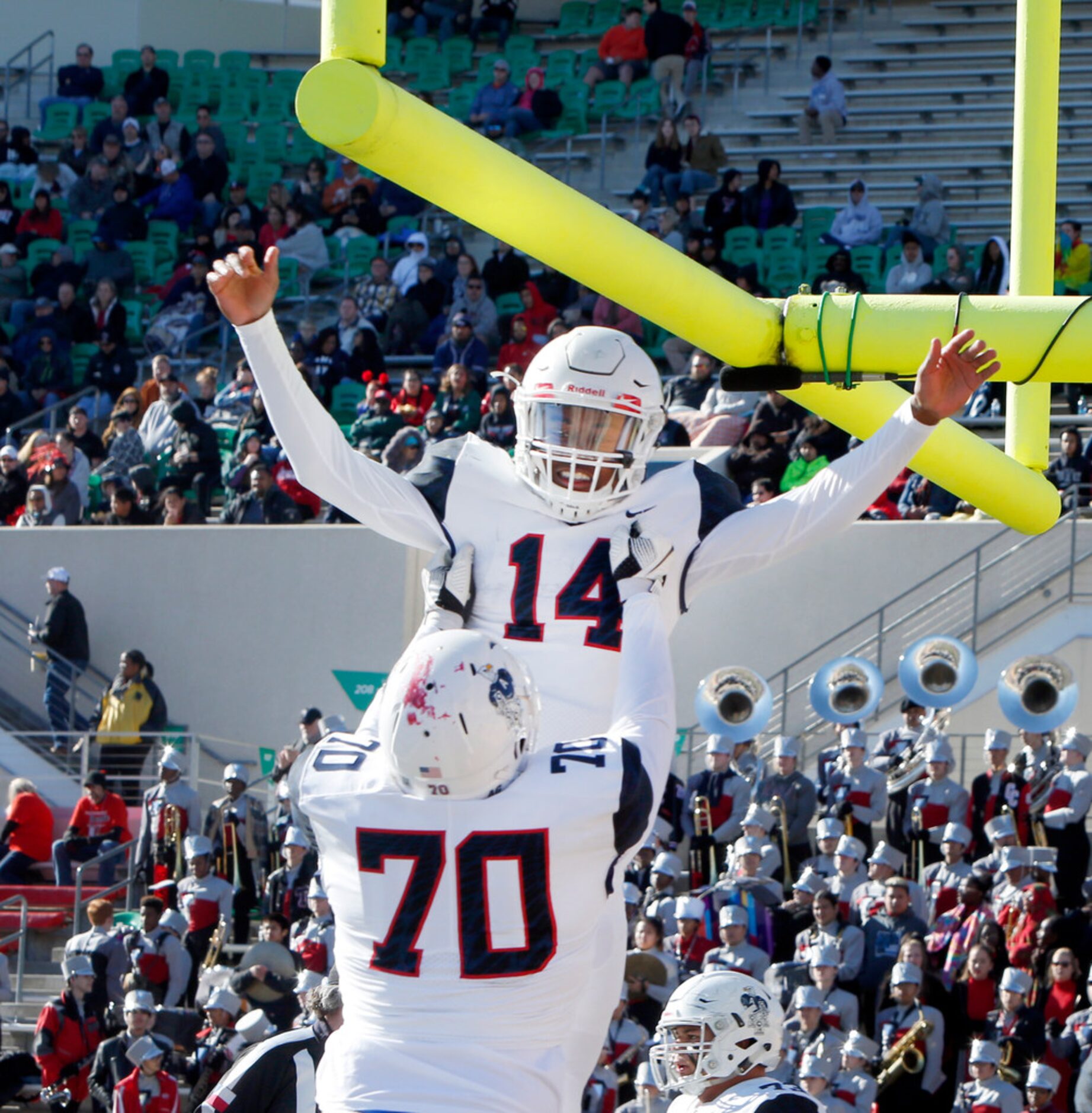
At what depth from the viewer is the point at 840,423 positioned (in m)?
4.64

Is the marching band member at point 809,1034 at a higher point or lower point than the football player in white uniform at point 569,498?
lower

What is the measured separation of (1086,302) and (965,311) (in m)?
0.23

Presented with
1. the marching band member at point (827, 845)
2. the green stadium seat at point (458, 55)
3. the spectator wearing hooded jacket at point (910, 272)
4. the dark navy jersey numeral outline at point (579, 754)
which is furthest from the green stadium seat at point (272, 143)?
the dark navy jersey numeral outline at point (579, 754)

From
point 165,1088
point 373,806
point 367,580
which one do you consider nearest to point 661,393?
point 373,806

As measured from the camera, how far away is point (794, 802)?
10.8 m

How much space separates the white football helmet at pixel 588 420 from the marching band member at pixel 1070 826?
6327mm

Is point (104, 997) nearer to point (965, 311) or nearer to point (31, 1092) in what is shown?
point (31, 1092)

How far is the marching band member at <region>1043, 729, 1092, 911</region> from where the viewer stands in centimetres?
1002

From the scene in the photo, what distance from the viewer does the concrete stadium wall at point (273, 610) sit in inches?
520

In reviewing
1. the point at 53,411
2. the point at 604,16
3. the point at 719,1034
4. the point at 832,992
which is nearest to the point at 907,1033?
the point at 832,992

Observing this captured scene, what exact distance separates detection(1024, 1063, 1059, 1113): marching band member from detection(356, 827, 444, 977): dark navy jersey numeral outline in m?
5.66

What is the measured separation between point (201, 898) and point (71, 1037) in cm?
124

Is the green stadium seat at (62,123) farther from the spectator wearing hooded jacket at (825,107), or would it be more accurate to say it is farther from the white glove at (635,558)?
the white glove at (635,558)

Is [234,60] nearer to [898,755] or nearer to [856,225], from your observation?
[856,225]
